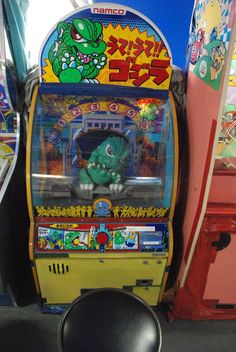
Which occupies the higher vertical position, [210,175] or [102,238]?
[210,175]

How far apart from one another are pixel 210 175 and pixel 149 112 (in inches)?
19.6

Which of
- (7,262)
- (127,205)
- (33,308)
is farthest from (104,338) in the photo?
(33,308)

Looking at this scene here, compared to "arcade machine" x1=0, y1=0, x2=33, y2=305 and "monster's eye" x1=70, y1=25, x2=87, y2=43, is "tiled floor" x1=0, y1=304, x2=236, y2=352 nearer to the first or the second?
"arcade machine" x1=0, y1=0, x2=33, y2=305

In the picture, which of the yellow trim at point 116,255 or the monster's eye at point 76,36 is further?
the yellow trim at point 116,255

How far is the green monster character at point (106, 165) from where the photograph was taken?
158 centimetres

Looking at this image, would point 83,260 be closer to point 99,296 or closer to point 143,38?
point 99,296

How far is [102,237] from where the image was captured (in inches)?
61.3

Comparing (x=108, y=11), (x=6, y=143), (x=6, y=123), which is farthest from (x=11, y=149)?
(x=108, y=11)

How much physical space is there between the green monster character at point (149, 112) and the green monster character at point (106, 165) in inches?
7.0

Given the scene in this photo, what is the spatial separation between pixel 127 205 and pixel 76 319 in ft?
2.17

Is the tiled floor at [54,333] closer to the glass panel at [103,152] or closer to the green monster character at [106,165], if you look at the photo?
the glass panel at [103,152]

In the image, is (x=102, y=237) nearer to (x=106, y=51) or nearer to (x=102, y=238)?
(x=102, y=238)

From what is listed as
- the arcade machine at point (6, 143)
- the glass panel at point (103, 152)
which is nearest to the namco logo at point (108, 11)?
the glass panel at point (103, 152)

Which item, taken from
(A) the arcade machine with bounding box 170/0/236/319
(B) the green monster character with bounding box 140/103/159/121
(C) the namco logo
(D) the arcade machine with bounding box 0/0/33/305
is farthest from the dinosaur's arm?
(C) the namco logo
